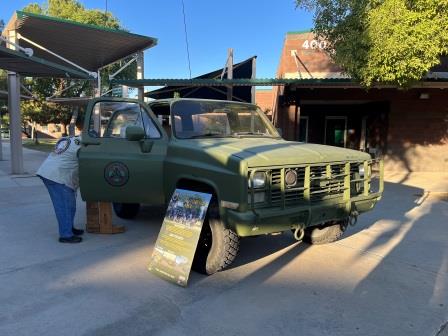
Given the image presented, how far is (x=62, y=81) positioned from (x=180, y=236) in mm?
31203

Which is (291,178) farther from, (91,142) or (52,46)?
(52,46)

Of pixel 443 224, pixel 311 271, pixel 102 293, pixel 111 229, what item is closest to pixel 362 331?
pixel 311 271

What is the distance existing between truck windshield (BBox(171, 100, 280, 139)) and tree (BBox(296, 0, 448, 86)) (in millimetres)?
3393

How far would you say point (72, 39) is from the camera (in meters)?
13.4

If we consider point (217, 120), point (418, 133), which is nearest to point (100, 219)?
point (217, 120)

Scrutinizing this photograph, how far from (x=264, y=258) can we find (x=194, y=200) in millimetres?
1440

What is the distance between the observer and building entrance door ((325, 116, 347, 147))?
20.0 m

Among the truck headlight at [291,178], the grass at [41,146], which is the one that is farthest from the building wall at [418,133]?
the grass at [41,146]

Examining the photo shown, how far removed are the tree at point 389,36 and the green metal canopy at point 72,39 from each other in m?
6.60

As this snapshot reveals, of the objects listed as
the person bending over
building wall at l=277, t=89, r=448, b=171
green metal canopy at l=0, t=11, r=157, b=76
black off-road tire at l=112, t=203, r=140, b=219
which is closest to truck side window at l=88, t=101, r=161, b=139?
the person bending over

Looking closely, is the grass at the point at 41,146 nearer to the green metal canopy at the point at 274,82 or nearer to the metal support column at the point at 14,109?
the metal support column at the point at 14,109

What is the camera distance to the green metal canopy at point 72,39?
11.8 metres

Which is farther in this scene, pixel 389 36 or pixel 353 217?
pixel 389 36

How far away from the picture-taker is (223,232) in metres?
4.61
